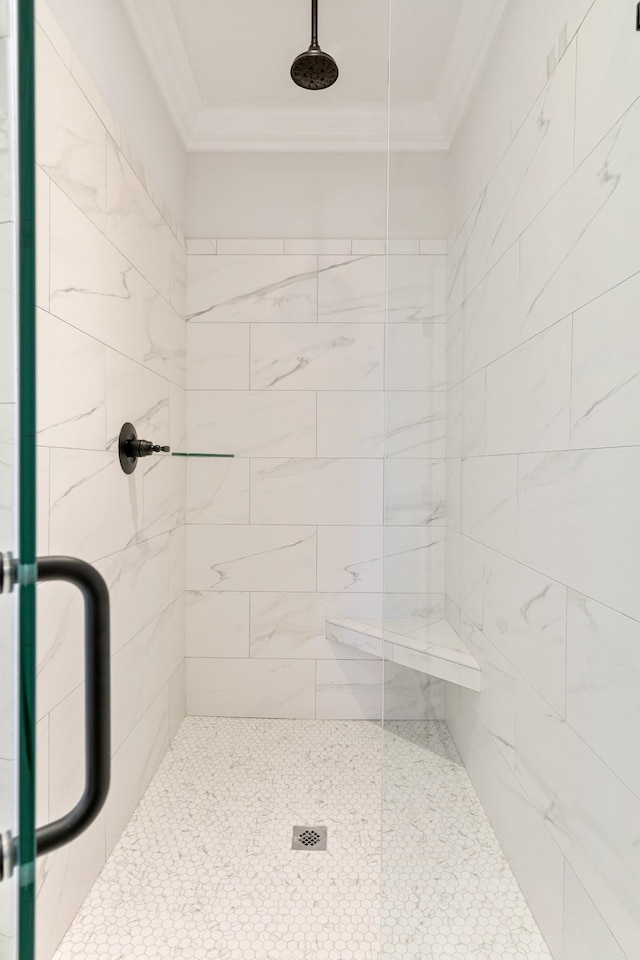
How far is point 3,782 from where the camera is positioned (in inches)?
14.1

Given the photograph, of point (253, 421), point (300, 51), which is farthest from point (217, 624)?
point (300, 51)

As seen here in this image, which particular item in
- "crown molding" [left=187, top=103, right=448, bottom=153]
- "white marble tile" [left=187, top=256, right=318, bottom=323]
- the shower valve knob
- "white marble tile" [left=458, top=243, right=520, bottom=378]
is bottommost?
the shower valve knob

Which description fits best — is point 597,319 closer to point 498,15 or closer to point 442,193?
point 442,193

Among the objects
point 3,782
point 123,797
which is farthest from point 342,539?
point 3,782

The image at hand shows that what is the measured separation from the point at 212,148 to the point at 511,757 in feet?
7.09

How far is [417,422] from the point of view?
3.64ft

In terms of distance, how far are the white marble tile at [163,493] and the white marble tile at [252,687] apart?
1.93 ft

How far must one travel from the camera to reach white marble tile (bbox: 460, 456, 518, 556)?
1.15 m

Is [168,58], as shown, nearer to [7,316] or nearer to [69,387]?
[69,387]

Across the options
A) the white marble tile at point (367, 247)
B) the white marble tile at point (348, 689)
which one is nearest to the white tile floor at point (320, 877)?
the white marble tile at point (348, 689)

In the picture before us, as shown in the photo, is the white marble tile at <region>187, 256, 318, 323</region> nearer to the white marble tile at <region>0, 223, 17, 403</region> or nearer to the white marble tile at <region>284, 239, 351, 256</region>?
the white marble tile at <region>284, 239, 351, 256</region>

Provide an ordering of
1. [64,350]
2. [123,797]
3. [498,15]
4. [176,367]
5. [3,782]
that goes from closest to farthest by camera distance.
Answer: [3,782] → [64,350] → [498,15] → [123,797] → [176,367]

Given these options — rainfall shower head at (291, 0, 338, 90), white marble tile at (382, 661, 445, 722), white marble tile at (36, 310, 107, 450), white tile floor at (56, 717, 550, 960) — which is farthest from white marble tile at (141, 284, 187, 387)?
white tile floor at (56, 717, 550, 960)

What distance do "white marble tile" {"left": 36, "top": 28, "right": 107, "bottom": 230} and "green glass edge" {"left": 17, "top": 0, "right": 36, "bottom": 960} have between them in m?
0.83
